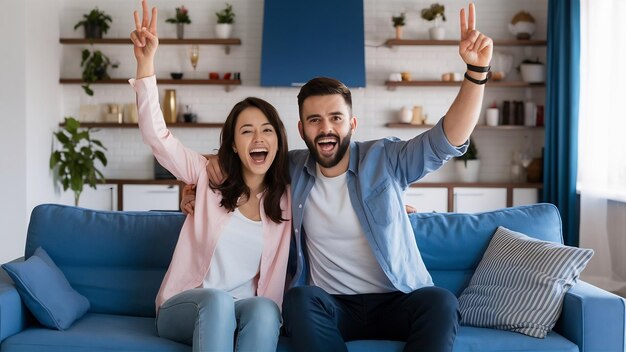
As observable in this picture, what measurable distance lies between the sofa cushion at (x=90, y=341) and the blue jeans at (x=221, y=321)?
8 cm

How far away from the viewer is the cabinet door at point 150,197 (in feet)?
23.4

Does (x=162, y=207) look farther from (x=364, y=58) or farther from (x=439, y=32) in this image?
(x=439, y=32)

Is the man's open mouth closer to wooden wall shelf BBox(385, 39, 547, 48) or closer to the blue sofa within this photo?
the blue sofa

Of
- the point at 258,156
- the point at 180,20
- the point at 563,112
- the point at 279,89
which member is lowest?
the point at 258,156

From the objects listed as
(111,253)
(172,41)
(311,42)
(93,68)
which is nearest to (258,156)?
(111,253)

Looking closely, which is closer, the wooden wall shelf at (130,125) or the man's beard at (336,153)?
the man's beard at (336,153)

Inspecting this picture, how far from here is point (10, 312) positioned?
8.64 ft

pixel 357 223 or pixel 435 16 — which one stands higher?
pixel 435 16

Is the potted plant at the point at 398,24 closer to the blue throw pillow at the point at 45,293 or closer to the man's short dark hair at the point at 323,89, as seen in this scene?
the man's short dark hair at the point at 323,89

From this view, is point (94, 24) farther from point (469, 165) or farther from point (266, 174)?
point (266, 174)

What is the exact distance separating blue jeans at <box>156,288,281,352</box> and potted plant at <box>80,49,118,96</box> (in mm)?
5209

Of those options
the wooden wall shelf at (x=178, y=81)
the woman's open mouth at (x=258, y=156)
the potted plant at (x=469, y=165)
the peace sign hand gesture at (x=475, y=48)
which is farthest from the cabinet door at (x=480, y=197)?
the peace sign hand gesture at (x=475, y=48)

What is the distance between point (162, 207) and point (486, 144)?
3315 millimetres

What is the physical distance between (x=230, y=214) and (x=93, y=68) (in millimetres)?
5151
